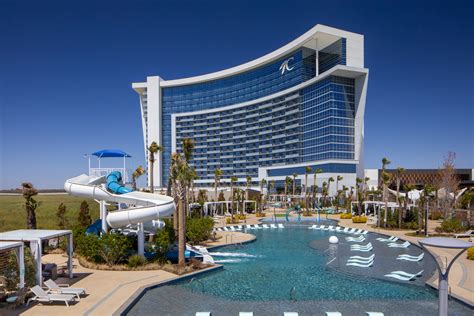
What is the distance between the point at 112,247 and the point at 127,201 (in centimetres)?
277

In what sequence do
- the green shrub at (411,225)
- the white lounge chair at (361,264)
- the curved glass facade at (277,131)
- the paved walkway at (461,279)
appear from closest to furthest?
the paved walkway at (461,279) < the white lounge chair at (361,264) < the green shrub at (411,225) < the curved glass facade at (277,131)

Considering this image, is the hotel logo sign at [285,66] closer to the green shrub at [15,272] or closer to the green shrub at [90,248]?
the green shrub at [90,248]

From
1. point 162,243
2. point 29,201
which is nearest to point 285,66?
point 29,201

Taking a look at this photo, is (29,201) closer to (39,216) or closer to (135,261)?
(135,261)

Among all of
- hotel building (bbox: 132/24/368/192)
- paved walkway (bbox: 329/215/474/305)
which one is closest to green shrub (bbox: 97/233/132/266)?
paved walkway (bbox: 329/215/474/305)

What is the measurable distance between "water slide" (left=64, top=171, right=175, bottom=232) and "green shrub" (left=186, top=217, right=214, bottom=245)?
25.4ft

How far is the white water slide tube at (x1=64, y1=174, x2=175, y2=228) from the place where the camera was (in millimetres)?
19547

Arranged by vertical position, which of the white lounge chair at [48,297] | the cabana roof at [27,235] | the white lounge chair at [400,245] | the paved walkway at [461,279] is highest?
the cabana roof at [27,235]

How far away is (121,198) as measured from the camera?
2086cm

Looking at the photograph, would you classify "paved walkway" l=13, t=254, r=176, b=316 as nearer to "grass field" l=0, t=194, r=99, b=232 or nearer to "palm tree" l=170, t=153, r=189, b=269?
"palm tree" l=170, t=153, r=189, b=269

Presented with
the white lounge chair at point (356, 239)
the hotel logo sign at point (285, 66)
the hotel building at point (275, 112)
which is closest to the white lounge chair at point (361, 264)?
the white lounge chair at point (356, 239)

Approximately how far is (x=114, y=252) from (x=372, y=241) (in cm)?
2370

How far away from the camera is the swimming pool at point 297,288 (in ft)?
47.2

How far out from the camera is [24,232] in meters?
16.9
